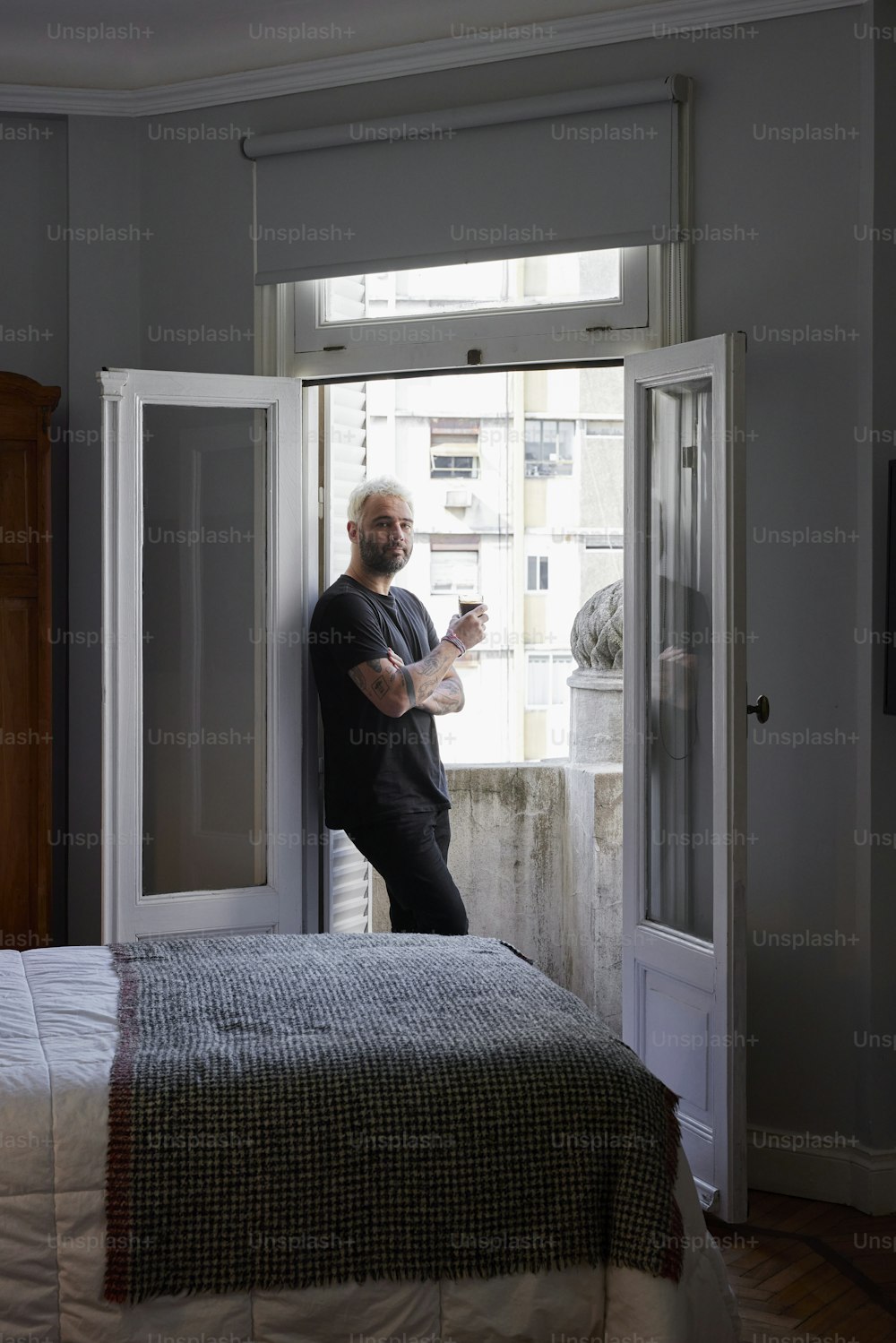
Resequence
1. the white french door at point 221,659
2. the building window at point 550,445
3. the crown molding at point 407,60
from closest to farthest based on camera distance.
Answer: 1. the crown molding at point 407,60
2. the white french door at point 221,659
3. the building window at point 550,445

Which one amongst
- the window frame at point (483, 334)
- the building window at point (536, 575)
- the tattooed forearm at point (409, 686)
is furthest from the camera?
the building window at point (536, 575)

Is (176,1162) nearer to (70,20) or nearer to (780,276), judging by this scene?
(780,276)

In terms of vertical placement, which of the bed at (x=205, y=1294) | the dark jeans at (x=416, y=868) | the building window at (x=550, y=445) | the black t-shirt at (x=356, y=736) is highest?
the building window at (x=550, y=445)

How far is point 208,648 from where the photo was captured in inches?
150

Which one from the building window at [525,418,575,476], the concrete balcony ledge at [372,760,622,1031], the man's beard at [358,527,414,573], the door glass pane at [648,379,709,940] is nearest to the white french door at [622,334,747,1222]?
the door glass pane at [648,379,709,940]

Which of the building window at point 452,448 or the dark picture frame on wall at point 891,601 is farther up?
the building window at point 452,448

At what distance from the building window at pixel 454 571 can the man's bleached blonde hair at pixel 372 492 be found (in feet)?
20.2

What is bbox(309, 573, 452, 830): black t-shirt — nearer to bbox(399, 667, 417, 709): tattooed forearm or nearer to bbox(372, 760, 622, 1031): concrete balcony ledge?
bbox(399, 667, 417, 709): tattooed forearm

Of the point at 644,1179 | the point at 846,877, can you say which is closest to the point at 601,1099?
the point at 644,1179

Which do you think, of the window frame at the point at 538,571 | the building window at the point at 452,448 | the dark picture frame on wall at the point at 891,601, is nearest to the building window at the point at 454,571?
the building window at the point at 452,448

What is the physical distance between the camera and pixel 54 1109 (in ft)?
6.06

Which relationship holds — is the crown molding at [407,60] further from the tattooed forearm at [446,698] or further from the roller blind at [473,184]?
the tattooed forearm at [446,698]

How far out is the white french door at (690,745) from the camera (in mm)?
2971

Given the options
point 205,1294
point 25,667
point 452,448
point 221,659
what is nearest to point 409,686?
point 221,659
